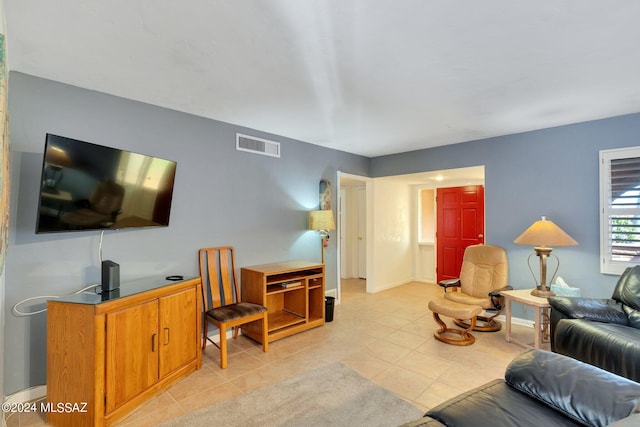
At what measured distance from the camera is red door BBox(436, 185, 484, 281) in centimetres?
567

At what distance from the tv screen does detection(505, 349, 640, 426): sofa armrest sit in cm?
291

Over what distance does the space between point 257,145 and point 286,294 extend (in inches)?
77.1

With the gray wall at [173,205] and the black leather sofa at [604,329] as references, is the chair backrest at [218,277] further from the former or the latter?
the black leather sofa at [604,329]

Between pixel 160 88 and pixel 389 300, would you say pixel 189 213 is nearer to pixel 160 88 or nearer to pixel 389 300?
pixel 160 88

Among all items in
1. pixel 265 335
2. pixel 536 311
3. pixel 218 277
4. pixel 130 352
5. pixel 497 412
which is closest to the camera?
pixel 497 412

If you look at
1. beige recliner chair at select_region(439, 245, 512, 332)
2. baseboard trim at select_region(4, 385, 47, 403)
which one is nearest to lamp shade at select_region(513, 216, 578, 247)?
beige recliner chair at select_region(439, 245, 512, 332)

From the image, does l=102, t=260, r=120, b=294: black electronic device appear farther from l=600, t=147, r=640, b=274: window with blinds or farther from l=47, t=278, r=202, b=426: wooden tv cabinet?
l=600, t=147, r=640, b=274: window with blinds

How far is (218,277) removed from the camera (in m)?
3.34

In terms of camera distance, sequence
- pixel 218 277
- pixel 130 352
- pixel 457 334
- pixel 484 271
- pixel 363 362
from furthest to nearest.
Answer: pixel 484 271, pixel 457 334, pixel 218 277, pixel 363 362, pixel 130 352

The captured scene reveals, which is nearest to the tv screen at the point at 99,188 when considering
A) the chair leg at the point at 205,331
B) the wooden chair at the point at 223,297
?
the wooden chair at the point at 223,297

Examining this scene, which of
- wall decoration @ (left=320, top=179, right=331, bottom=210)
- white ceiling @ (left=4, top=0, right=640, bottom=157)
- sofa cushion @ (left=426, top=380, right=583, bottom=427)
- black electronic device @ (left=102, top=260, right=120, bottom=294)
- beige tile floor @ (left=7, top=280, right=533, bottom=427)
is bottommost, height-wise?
beige tile floor @ (left=7, top=280, right=533, bottom=427)

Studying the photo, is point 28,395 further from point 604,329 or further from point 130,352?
point 604,329

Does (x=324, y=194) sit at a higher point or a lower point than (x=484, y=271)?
higher

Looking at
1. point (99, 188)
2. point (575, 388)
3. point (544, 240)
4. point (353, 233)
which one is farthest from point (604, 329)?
point (353, 233)
